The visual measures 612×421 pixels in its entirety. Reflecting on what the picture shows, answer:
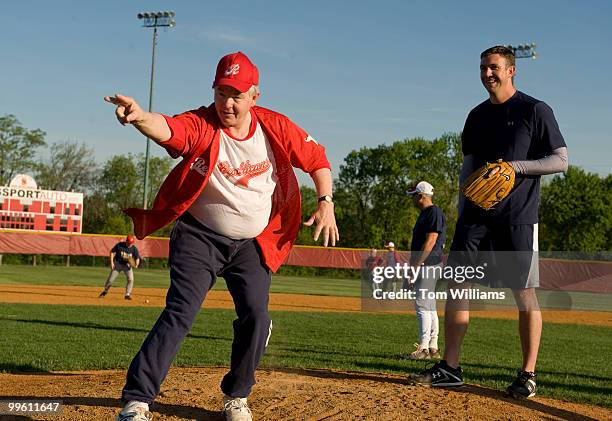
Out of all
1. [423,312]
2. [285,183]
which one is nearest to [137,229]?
[285,183]

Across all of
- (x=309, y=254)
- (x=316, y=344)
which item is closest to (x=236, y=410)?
(x=316, y=344)

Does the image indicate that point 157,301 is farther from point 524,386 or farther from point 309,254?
point 309,254

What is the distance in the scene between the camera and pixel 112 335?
32.7 ft

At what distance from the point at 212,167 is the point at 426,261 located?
5.02 metres

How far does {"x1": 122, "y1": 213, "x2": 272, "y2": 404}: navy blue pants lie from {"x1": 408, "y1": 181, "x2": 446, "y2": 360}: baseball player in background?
442cm

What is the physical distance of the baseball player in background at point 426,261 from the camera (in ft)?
27.2

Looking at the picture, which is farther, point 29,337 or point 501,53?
point 29,337

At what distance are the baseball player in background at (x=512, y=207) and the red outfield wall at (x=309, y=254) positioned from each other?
1884 centimetres

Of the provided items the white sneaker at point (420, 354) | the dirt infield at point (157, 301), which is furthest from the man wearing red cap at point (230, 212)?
the dirt infield at point (157, 301)

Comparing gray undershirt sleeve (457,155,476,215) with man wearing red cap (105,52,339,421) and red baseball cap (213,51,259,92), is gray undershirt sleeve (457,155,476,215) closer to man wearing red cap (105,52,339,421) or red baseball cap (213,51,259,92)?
man wearing red cap (105,52,339,421)

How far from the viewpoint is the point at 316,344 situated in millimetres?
9617

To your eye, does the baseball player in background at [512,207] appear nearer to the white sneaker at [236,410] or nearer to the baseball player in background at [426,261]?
the white sneaker at [236,410]

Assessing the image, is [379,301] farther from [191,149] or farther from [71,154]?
[71,154]

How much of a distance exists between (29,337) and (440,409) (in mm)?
6709
